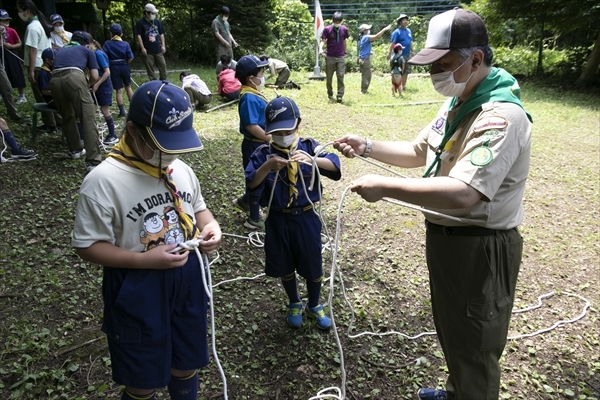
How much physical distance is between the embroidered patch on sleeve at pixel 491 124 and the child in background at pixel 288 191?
1262 mm

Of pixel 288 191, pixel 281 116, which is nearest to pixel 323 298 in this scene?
pixel 288 191

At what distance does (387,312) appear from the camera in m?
3.62

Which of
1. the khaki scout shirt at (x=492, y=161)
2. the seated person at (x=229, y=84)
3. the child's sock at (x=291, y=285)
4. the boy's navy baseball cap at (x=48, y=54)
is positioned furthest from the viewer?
the seated person at (x=229, y=84)

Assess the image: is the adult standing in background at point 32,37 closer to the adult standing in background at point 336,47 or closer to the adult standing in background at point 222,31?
the adult standing in background at point 222,31

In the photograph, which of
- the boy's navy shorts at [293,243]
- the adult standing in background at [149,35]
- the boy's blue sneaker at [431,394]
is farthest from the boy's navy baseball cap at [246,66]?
the adult standing in background at [149,35]

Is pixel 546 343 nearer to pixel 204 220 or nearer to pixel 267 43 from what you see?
pixel 204 220

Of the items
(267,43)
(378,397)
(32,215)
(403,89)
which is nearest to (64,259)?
(32,215)

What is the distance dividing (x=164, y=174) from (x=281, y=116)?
118cm

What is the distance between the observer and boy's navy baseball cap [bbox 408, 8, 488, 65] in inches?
71.1

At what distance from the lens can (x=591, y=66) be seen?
44.1ft

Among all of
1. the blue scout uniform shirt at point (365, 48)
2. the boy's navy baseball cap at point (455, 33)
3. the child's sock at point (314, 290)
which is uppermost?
the boy's navy baseball cap at point (455, 33)

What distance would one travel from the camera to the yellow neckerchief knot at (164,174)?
6.16 feet

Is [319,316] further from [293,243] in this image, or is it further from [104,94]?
[104,94]

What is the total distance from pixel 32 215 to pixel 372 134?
19.1 feet
